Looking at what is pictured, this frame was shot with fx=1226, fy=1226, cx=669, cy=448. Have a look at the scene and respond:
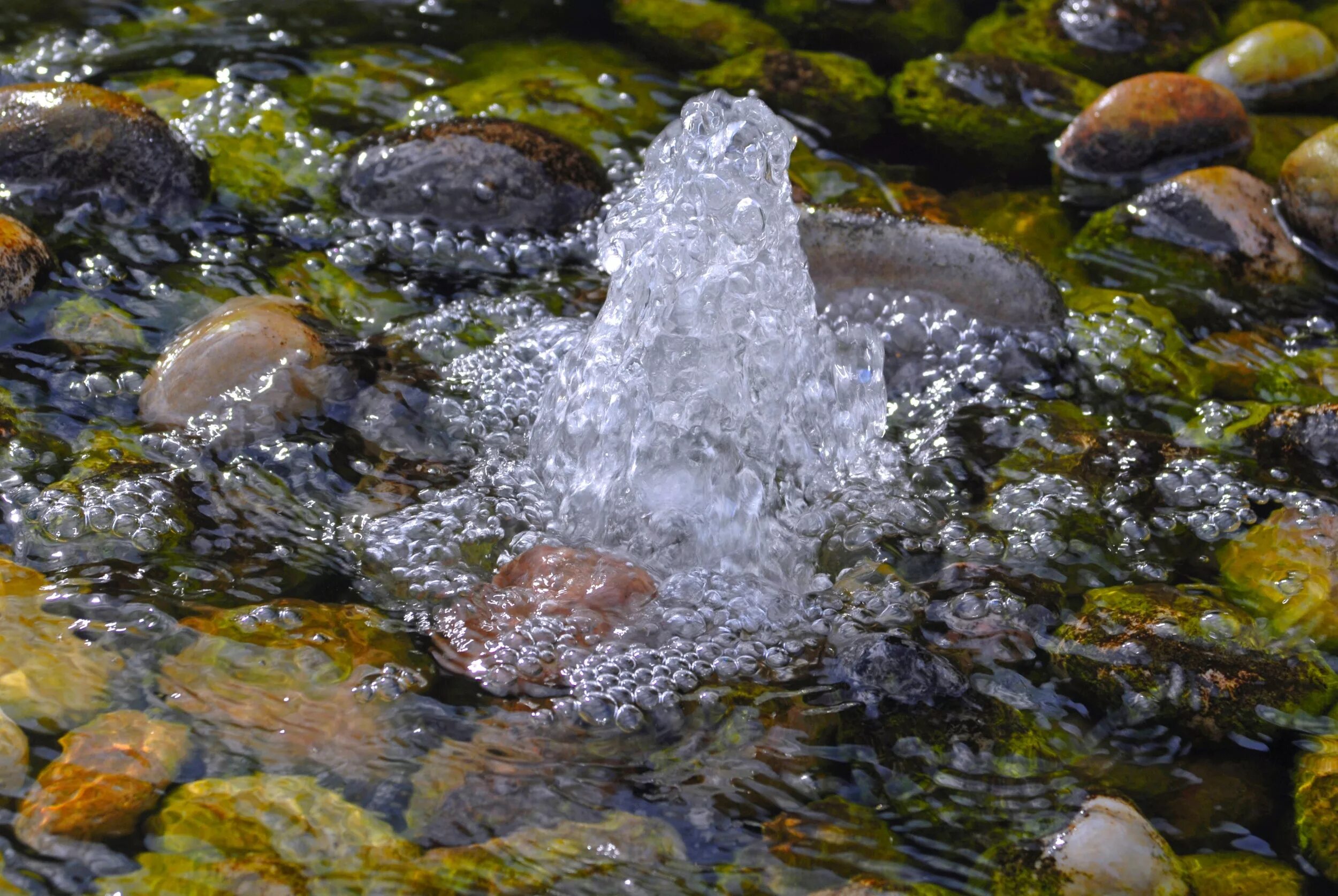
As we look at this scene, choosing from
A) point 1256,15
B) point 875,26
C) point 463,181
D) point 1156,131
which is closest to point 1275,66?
point 1256,15

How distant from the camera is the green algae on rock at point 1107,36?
5781 millimetres

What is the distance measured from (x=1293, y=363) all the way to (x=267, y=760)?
11.0ft

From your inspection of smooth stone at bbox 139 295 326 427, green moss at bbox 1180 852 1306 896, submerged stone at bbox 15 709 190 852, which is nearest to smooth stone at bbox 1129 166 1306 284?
green moss at bbox 1180 852 1306 896

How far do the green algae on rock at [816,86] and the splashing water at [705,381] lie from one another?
1.75 meters

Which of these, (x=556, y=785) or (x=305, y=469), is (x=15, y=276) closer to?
(x=305, y=469)

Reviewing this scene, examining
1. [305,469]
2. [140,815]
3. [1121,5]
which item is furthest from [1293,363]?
[140,815]

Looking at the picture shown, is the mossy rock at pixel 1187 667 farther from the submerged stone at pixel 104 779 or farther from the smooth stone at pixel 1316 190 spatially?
the smooth stone at pixel 1316 190

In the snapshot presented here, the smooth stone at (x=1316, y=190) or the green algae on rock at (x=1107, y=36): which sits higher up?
the green algae on rock at (x=1107, y=36)

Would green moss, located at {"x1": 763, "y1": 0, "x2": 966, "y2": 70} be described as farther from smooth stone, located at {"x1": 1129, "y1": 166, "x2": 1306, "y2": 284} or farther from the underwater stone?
the underwater stone

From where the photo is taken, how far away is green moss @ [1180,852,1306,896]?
7.68 feet

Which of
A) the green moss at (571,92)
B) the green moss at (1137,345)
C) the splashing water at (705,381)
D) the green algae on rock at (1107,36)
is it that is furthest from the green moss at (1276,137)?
the splashing water at (705,381)

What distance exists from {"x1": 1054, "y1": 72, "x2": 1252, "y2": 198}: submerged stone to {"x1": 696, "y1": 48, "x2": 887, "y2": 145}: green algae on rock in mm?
860

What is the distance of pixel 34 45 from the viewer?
516 cm

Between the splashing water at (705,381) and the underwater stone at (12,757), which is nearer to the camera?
the underwater stone at (12,757)
